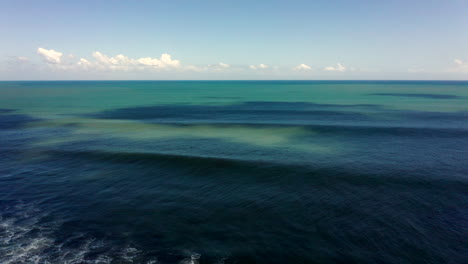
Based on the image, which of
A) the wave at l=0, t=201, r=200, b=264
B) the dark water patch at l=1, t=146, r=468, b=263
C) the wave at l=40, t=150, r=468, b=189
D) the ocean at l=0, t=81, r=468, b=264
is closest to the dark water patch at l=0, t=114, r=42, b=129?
the ocean at l=0, t=81, r=468, b=264

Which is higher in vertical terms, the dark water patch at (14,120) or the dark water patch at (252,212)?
the dark water patch at (14,120)

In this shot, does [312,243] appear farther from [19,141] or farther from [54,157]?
[19,141]

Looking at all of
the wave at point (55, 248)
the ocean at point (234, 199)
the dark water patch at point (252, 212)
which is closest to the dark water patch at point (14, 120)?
the ocean at point (234, 199)

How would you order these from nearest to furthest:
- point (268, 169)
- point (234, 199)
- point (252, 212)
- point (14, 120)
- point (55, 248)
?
1. point (55, 248)
2. point (252, 212)
3. point (234, 199)
4. point (268, 169)
5. point (14, 120)

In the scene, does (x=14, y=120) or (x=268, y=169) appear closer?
(x=268, y=169)

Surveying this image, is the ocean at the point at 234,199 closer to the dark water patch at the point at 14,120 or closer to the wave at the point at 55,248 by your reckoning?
the wave at the point at 55,248

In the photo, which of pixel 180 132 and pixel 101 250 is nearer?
pixel 101 250

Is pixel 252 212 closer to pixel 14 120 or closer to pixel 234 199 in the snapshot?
pixel 234 199

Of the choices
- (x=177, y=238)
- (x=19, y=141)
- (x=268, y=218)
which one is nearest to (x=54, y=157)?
(x=19, y=141)

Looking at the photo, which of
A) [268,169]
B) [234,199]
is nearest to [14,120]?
[268,169]

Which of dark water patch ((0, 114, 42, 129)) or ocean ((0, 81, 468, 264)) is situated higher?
dark water patch ((0, 114, 42, 129))

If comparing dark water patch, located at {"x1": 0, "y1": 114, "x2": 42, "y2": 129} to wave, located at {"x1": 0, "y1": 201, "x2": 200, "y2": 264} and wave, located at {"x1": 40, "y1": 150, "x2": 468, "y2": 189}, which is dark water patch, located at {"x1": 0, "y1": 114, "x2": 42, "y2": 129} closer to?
wave, located at {"x1": 40, "y1": 150, "x2": 468, "y2": 189}

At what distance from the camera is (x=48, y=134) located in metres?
53.1

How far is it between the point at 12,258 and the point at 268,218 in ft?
57.7
